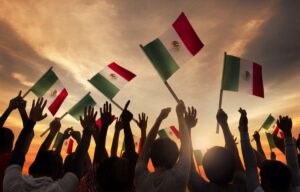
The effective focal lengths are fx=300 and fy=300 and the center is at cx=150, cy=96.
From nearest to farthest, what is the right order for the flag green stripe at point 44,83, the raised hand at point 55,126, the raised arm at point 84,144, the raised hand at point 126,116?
the raised arm at point 84,144
the raised hand at point 126,116
the raised hand at point 55,126
the flag green stripe at point 44,83

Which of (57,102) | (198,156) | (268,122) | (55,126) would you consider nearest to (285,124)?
(55,126)

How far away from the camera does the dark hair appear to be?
4.08m

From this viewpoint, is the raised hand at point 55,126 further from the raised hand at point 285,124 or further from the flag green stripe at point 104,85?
the raised hand at point 285,124

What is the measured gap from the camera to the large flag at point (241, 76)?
29.8ft

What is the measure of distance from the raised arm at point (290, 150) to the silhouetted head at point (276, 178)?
1.21 ft

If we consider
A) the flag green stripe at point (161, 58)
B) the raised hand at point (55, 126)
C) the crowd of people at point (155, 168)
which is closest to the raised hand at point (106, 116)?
the crowd of people at point (155, 168)

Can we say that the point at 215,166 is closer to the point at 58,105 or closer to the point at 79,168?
the point at 79,168

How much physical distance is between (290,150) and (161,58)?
4.90 metres

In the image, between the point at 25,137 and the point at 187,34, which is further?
the point at 187,34

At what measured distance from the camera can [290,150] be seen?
4754 mm

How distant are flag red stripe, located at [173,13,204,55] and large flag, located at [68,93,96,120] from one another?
13.6ft

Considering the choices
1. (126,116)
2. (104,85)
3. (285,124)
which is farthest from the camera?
(104,85)

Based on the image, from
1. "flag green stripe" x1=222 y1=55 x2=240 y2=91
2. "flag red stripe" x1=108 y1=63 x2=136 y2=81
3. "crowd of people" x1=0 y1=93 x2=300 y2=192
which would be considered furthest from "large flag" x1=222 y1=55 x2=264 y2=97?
"crowd of people" x1=0 y1=93 x2=300 y2=192

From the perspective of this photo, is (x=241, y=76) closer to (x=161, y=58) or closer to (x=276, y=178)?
(x=161, y=58)
